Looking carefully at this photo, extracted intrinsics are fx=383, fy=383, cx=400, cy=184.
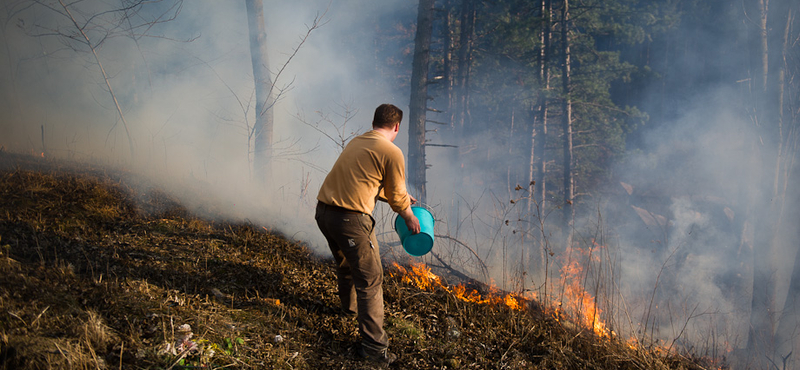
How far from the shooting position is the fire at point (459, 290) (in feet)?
12.4

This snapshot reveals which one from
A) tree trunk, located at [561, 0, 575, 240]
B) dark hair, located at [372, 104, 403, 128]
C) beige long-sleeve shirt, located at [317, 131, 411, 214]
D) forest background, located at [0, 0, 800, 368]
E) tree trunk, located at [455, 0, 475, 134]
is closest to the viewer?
beige long-sleeve shirt, located at [317, 131, 411, 214]

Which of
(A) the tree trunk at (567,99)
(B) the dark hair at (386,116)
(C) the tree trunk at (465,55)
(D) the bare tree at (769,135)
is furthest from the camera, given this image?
(C) the tree trunk at (465,55)

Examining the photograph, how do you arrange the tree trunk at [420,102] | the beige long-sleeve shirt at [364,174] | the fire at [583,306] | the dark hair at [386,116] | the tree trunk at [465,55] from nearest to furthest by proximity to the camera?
1. the beige long-sleeve shirt at [364,174]
2. the dark hair at [386,116]
3. the fire at [583,306]
4. the tree trunk at [420,102]
5. the tree trunk at [465,55]

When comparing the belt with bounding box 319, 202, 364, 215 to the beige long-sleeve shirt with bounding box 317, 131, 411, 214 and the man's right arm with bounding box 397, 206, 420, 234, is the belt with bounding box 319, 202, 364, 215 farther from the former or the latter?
the man's right arm with bounding box 397, 206, 420, 234

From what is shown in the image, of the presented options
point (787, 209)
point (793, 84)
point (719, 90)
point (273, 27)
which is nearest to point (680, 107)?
point (719, 90)

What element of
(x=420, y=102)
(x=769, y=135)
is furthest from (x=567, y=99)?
(x=769, y=135)

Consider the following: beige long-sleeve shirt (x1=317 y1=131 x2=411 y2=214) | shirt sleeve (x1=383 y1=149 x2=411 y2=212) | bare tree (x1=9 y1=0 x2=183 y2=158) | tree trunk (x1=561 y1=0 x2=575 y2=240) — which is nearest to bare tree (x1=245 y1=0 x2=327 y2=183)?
bare tree (x1=9 y1=0 x2=183 y2=158)

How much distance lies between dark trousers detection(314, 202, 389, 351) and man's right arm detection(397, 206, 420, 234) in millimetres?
237

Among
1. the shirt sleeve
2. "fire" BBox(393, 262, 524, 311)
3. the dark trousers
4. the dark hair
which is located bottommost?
"fire" BBox(393, 262, 524, 311)

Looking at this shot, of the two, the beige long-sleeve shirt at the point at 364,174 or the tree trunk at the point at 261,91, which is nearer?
the beige long-sleeve shirt at the point at 364,174

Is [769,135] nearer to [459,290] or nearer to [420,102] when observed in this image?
[420,102]

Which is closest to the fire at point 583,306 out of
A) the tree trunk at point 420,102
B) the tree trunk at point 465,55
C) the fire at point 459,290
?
the fire at point 459,290

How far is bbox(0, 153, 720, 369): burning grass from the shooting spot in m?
2.19

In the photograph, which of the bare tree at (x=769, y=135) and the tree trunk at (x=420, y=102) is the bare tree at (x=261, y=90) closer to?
the tree trunk at (x=420, y=102)
